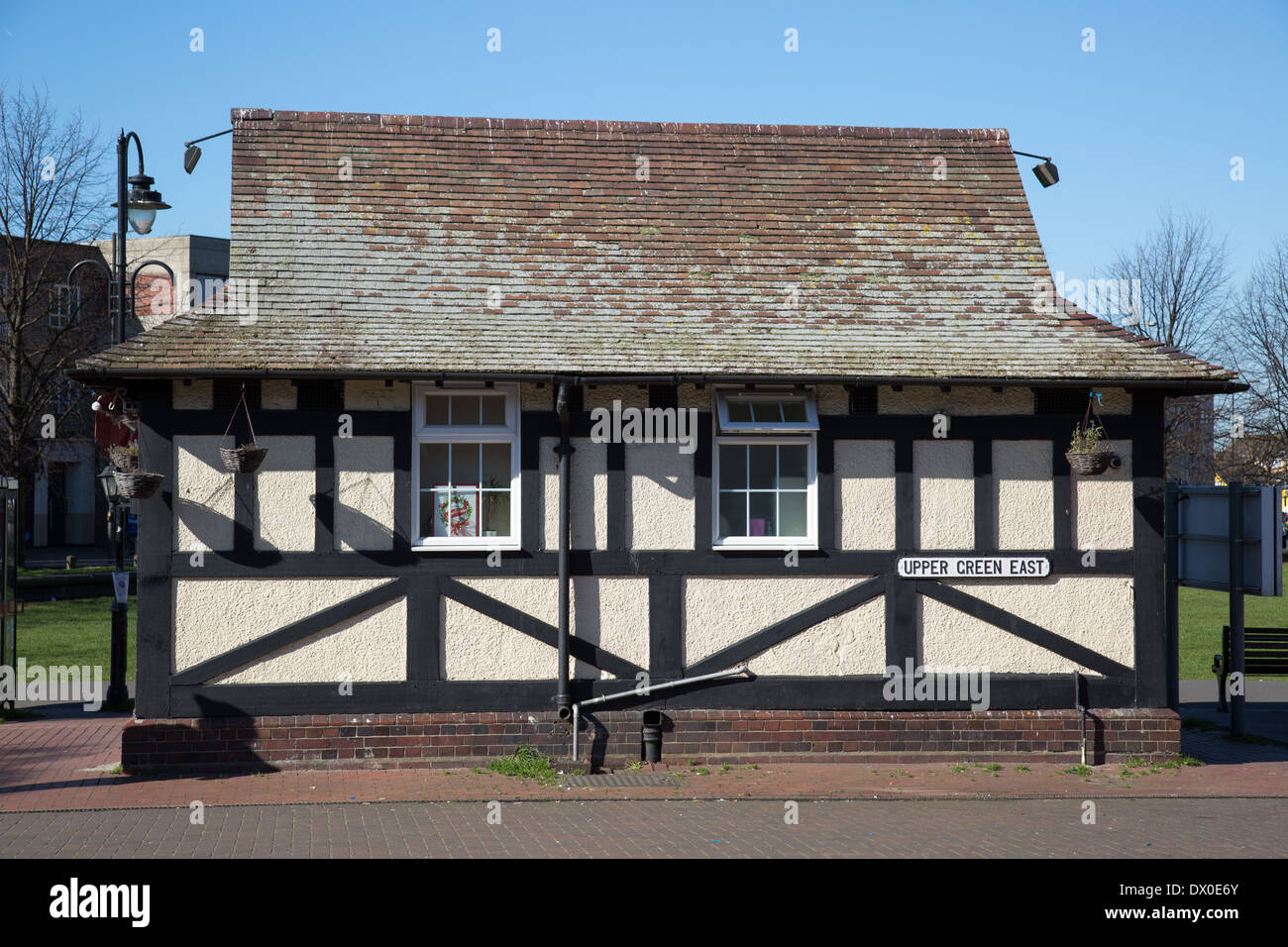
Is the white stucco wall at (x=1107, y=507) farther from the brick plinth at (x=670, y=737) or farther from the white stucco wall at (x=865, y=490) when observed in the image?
the white stucco wall at (x=865, y=490)

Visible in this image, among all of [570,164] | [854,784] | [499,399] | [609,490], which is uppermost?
[570,164]

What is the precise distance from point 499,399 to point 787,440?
2.75 m

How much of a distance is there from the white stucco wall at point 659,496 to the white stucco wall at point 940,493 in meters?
2.19

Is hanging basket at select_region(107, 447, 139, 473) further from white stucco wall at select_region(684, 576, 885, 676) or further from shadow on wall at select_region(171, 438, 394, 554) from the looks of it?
white stucco wall at select_region(684, 576, 885, 676)

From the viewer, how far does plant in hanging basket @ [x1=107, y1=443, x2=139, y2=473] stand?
11.6 meters

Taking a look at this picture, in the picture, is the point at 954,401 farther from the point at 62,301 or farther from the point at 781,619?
the point at 62,301

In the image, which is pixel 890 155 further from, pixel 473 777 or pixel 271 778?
pixel 271 778

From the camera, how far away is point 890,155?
571 inches

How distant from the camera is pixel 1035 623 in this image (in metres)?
12.4

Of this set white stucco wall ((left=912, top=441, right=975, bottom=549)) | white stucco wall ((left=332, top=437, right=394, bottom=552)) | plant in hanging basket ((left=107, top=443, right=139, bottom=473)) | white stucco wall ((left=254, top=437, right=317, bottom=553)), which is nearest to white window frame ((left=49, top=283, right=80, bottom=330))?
plant in hanging basket ((left=107, top=443, right=139, bottom=473))

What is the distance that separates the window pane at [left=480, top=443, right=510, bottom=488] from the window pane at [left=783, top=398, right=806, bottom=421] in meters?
2.64

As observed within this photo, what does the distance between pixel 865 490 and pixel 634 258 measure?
3.36m

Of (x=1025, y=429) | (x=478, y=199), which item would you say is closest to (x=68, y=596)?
(x=478, y=199)

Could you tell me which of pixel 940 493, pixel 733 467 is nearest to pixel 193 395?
pixel 733 467
